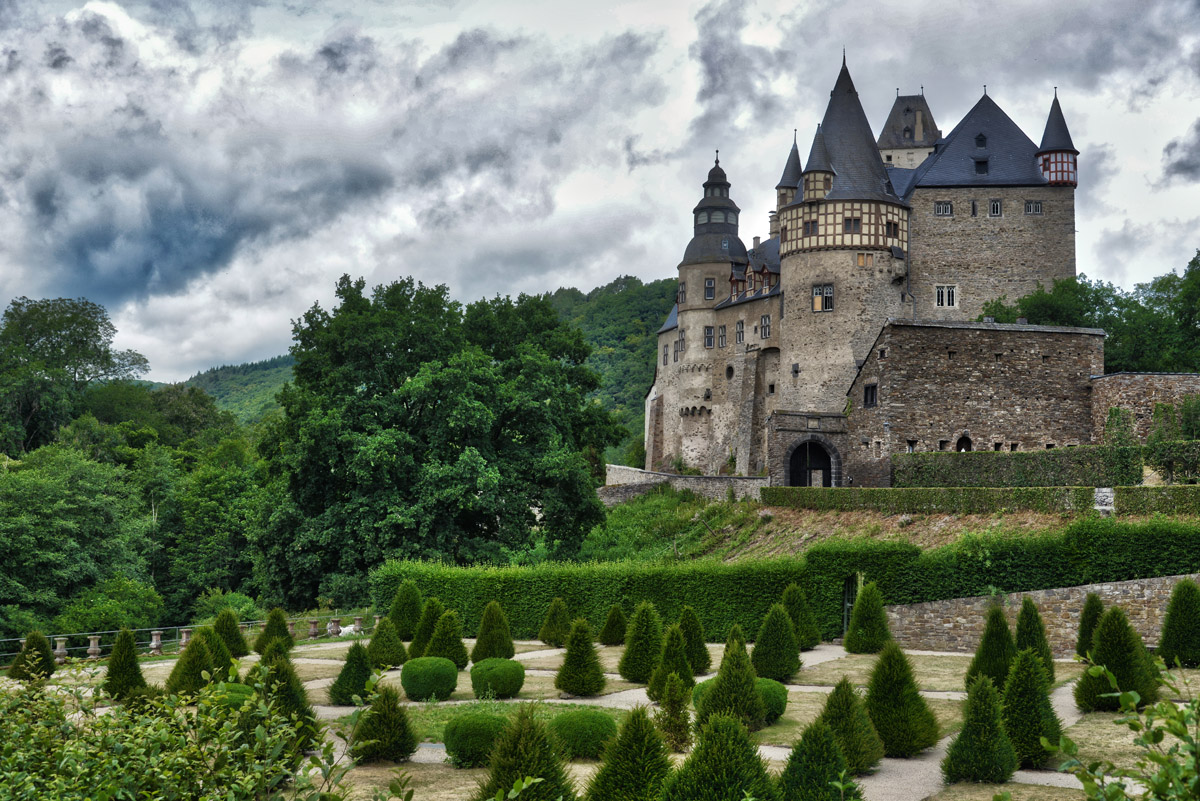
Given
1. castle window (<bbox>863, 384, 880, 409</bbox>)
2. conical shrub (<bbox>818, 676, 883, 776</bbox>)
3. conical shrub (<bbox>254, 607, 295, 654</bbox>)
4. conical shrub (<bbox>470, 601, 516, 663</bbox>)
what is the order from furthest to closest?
castle window (<bbox>863, 384, 880, 409</bbox>) → conical shrub (<bbox>254, 607, 295, 654</bbox>) → conical shrub (<bbox>470, 601, 516, 663</bbox>) → conical shrub (<bbox>818, 676, 883, 776</bbox>)

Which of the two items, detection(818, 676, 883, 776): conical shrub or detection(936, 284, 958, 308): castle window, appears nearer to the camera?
detection(818, 676, 883, 776): conical shrub

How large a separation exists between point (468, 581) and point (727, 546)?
42.9ft

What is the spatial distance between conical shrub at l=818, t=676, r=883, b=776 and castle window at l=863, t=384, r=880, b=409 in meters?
28.7

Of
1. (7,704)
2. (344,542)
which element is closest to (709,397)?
(344,542)

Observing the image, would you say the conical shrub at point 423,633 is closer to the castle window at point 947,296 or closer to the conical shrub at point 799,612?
the conical shrub at point 799,612

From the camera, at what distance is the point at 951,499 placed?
1208 inches

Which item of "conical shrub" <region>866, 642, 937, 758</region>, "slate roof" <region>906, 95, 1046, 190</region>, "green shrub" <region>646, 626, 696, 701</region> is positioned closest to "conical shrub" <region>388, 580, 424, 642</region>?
"green shrub" <region>646, 626, 696, 701</region>

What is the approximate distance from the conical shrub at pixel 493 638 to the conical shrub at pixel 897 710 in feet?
34.2

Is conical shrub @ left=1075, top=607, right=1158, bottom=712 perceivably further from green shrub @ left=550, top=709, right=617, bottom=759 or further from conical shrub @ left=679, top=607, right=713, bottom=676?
green shrub @ left=550, top=709, right=617, bottom=759

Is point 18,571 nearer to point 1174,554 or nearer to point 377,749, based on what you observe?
point 377,749

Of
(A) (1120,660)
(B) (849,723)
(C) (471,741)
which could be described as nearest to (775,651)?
(A) (1120,660)

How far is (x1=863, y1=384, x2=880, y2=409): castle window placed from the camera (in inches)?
1636

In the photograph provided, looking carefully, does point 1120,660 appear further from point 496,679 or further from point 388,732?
point 388,732

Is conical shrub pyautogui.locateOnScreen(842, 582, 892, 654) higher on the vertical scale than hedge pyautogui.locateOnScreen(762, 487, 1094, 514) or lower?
lower
